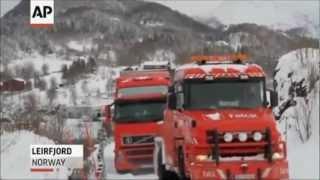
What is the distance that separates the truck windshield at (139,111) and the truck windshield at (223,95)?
18.8ft

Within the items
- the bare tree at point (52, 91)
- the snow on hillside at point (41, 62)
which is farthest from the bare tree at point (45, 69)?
the bare tree at point (52, 91)

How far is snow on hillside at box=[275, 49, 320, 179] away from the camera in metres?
15.3

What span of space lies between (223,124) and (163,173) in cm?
299

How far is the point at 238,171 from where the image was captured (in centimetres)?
935

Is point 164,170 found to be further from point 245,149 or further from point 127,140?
point 127,140

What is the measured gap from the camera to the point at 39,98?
104 feet

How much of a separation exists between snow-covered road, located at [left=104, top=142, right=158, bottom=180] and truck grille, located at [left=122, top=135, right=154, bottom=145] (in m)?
0.76

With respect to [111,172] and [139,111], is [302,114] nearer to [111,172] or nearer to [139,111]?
[139,111]

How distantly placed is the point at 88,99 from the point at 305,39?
13.8m

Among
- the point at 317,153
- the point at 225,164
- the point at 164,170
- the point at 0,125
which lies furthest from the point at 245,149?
the point at 0,125

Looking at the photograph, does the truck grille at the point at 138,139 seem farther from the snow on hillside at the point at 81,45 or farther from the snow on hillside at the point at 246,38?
the snow on hillside at the point at 81,45

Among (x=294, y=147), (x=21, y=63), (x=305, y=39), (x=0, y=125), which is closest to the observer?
(x=294, y=147)

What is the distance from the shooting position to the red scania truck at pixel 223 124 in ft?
30.8

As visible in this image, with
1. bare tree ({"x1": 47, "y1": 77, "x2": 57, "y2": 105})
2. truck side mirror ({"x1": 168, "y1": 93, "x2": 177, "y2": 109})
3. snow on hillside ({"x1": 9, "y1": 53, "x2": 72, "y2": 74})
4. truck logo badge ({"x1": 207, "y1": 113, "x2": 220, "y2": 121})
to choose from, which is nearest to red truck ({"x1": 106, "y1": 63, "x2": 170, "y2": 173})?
truck side mirror ({"x1": 168, "y1": 93, "x2": 177, "y2": 109})
